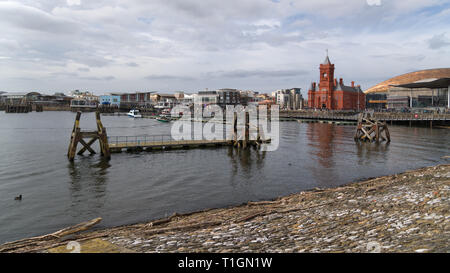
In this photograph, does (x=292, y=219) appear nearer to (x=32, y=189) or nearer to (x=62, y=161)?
(x=32, y=189)

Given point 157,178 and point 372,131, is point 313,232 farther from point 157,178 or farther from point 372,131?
point 372,131

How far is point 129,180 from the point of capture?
26078 mm

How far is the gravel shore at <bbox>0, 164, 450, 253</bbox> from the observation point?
9.01m

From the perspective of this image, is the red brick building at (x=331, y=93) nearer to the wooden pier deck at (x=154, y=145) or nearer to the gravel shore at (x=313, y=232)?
the wooden pier deck at (x=154, y=145)

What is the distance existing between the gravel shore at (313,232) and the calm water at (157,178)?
5.16m

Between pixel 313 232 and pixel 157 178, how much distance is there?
18253mm

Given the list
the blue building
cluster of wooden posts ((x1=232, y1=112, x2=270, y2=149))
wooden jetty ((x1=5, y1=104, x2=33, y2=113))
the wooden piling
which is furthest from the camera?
the blue building

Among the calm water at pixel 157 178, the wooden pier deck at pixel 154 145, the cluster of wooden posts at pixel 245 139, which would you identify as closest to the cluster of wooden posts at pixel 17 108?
the calm water at pixel 157 178

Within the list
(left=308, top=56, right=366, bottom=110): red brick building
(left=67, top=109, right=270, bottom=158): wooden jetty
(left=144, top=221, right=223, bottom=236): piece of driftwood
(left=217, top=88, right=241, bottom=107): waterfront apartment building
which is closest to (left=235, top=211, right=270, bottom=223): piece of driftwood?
(left=144, top=221, right=223, bottom=236): piece of driftwood

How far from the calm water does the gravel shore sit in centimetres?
516

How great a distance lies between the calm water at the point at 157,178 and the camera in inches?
730

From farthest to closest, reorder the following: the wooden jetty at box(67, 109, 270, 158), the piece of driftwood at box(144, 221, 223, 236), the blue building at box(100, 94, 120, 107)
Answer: the blue building at box(100, 94, 120, 107), the wooden jetty at box(67, 109, 270, 158), the piece of driftwood at box(144, 221, 223, 236)

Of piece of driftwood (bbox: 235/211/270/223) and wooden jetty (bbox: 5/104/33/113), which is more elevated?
wooden jetty (bbox: 5/104/33/113)

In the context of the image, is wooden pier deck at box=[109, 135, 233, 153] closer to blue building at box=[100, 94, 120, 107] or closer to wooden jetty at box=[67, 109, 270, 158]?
wooden jetty at box=[67, 109, 270, 158]
